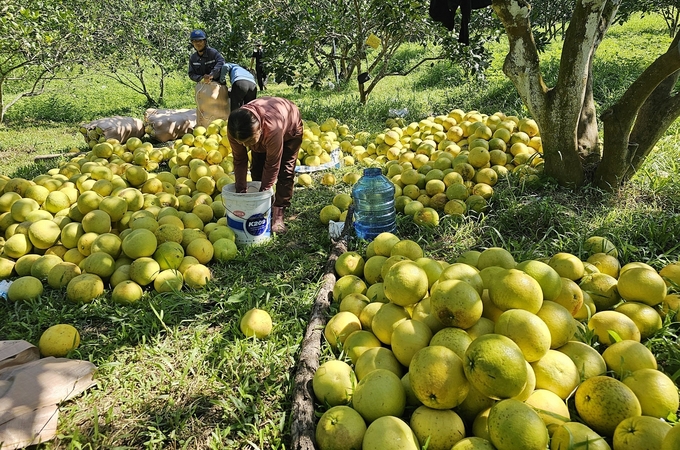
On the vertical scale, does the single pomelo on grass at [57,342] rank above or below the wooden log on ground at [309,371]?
below

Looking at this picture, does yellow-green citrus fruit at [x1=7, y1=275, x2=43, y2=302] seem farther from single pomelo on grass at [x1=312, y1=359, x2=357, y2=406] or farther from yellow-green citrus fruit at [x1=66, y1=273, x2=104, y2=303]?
single pomelo on grass at [x1=312, y1=359, x2=357, y2=406]

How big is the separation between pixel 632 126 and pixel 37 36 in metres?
8.24

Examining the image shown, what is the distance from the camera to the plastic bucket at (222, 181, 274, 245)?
392 cm

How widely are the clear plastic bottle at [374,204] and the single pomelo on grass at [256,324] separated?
166 cm

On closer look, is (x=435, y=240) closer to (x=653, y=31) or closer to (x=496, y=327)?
(x=496, y=327)

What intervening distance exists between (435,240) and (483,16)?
20.1 ft

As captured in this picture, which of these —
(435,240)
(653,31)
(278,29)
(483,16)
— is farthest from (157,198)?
(653,31)

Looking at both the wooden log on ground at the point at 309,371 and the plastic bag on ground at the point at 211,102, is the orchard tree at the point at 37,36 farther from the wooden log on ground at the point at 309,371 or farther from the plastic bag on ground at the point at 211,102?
the wooden log on ground at the point at 309,371

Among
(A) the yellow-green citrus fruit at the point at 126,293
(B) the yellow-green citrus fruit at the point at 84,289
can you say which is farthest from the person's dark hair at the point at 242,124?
(B) the yellow-green citrus fruit at the point at 84,289

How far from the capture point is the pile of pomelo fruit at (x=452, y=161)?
171 inches

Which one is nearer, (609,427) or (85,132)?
(609,427)

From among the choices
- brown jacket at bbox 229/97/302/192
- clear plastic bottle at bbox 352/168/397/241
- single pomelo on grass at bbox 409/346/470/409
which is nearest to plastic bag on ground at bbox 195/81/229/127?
brown jacket at bbox 229/97/302/192

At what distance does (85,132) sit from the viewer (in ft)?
24.5

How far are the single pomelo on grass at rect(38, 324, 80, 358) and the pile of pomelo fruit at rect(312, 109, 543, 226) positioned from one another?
8.10 feet
